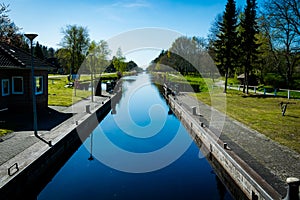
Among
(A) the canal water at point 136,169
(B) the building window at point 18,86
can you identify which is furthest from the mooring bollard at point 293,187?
(B) the building window at point 18,86

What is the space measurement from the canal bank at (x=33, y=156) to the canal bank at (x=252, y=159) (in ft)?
21.1

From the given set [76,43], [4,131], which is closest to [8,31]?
→ [76,43]

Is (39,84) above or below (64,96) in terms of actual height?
above

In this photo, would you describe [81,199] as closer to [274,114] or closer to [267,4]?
[274,114]

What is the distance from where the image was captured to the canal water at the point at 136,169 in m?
8.52

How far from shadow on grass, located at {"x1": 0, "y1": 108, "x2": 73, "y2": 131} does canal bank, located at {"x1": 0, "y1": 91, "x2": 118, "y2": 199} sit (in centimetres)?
32

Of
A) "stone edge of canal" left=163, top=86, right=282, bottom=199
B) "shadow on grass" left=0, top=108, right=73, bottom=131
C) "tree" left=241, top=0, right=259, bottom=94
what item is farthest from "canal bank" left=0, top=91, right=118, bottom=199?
"tree" left=241, top=0, right=259, bottom=94

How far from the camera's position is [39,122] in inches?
575

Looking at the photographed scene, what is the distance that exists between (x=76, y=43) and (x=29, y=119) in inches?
1492

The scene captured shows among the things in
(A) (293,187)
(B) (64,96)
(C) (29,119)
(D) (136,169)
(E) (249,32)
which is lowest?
(D) (136,169)

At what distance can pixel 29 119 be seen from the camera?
50.0ft

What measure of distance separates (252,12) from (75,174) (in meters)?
28.1

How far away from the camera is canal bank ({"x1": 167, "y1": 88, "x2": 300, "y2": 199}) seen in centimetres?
702

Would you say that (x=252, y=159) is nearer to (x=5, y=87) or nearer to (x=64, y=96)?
(x=5, y=87)
